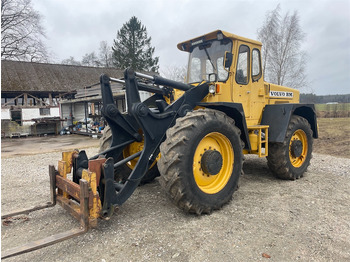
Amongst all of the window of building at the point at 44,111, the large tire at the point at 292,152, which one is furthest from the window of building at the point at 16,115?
the large tire at the point at 292,152

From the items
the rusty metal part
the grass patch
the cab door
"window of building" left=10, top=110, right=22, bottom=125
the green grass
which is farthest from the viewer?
the green grass

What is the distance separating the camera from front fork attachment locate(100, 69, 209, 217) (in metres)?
3.32

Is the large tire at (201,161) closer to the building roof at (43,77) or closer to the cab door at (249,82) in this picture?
the cab door at (249,82)

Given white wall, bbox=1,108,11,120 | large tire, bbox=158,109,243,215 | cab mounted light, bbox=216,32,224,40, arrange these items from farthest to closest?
white wall, bbox=1,108,11,120 < cab mounted light, bbox=216,32,224,40 < large tire, bbox=158,109,243,215

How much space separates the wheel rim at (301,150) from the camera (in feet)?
18.3

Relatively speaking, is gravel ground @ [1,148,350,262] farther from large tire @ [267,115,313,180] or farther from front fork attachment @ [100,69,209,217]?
front fork attachment @ [100,69,209,217]

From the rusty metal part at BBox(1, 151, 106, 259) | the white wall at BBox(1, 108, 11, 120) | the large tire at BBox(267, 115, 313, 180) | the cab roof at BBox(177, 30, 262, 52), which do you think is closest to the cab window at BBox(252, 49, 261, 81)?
the cab roof at BBox(177, 30, 262, 52)

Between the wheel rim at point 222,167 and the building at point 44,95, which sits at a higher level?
the building at point 44,95

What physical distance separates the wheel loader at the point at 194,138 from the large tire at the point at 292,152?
2 cm

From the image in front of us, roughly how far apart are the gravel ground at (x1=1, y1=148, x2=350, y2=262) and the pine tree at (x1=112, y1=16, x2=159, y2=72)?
37.6m

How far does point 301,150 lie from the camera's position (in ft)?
18.9

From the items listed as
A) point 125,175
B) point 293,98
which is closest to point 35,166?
point 125,175

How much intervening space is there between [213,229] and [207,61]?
10.3 ft

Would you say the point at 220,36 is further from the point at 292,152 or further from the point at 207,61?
the point at 292,152
